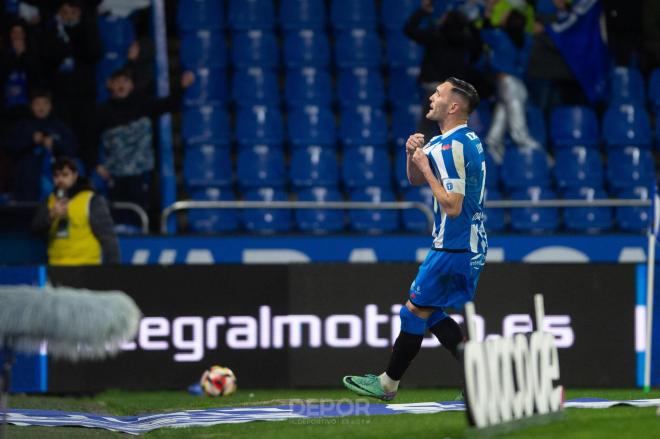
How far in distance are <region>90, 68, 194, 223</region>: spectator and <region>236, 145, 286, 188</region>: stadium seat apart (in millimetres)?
985

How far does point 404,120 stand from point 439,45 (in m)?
1.07

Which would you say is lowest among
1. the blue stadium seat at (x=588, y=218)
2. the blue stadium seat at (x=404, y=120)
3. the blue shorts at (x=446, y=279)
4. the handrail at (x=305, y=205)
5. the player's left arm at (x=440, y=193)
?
the blue shorts at (x=446, y=279)

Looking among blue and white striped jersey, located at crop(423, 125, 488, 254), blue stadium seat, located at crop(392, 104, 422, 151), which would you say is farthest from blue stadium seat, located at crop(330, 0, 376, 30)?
blue and white striped jersey, located at crop(423, 125, 488, 254)

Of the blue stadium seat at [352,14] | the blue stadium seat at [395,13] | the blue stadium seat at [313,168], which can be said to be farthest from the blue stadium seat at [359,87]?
the blue stadium seat at [313,168]

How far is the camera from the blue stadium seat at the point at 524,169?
582 inches

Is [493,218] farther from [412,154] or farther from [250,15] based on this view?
[412,154]

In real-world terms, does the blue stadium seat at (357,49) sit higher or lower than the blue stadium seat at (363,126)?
higher

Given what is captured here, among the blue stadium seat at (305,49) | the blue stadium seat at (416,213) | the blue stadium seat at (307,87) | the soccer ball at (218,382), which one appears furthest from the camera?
the blue stadium seat at (305,49)

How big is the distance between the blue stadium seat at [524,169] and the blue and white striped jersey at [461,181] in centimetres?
686

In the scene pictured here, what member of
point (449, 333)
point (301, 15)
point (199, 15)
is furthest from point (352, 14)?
point (449, 333)

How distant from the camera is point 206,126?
15.0 m

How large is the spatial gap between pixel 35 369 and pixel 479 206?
15.9 feet

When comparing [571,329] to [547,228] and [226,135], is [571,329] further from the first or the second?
[226,135]

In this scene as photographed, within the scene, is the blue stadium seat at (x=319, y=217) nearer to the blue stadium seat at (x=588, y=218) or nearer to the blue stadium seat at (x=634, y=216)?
the blue stadium seat at (x=588, y=218)
